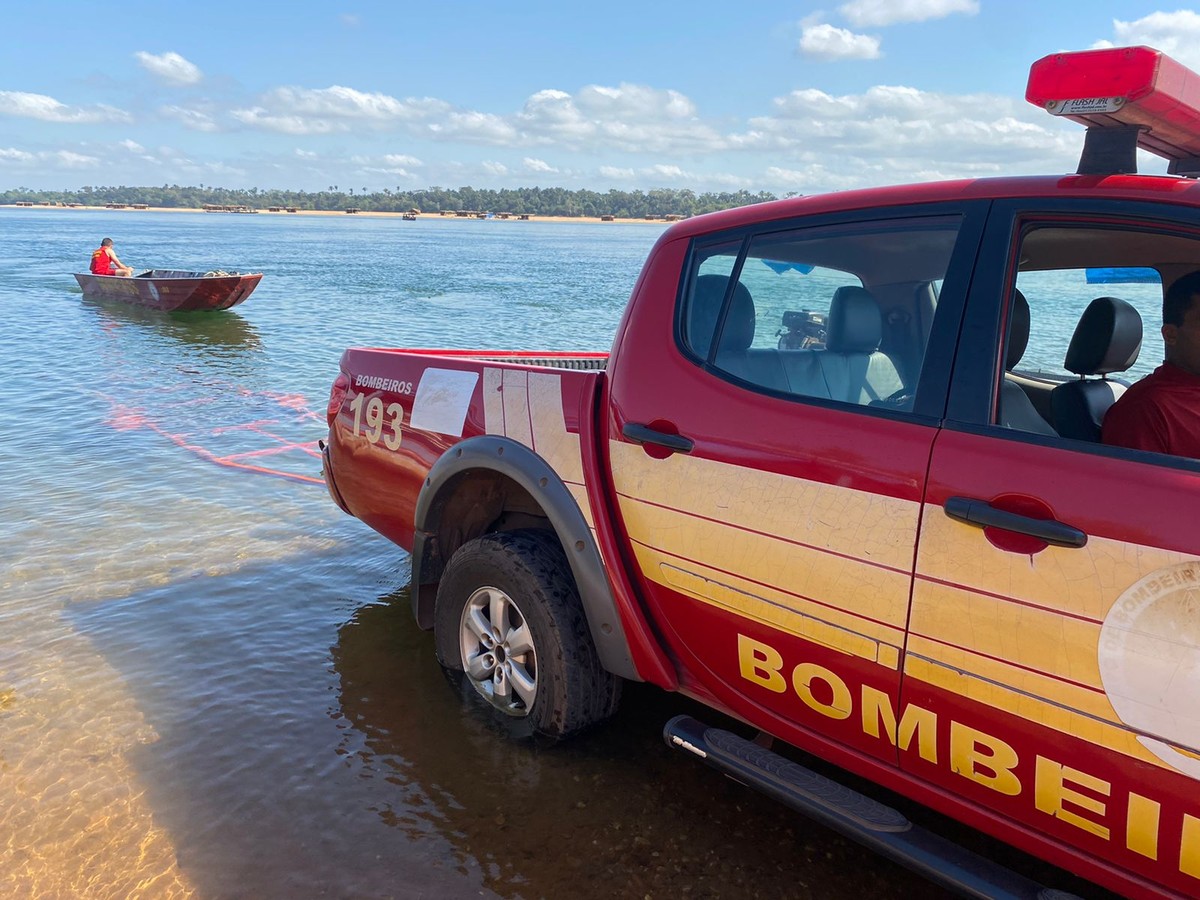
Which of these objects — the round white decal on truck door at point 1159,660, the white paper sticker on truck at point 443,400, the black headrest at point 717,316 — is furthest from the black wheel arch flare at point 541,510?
the round white decal on truck door at point 1159,660

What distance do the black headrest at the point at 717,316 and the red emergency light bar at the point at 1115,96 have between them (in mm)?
924

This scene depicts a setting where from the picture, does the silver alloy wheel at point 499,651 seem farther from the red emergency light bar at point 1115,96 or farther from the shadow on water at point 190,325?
the shadow on water at point 190,325

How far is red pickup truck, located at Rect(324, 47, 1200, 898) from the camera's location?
6.06ft

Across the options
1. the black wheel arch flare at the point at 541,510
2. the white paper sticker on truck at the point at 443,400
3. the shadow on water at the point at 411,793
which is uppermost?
the white paper sticker on truck at the point at 443,400

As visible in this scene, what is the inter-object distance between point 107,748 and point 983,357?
10.7 ft

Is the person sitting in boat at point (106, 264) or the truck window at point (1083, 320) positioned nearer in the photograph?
the truck window at point (1083, 320)

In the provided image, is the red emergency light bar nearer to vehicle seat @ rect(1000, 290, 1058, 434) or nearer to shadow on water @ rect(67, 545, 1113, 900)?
vehicle seat @ rect(1000, 290, 1058, 434)

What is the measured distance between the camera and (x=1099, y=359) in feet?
8.44

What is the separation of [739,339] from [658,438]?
38 centimetres

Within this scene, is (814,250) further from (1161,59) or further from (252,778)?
(252,778)

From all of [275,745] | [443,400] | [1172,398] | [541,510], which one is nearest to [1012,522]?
[1172,398]

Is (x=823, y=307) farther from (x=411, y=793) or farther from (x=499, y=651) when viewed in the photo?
(x=411, y=793)

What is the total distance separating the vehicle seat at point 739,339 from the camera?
8.53 ft

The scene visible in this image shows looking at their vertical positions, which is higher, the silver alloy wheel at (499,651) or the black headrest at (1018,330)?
the black headrest at (1018,330)
